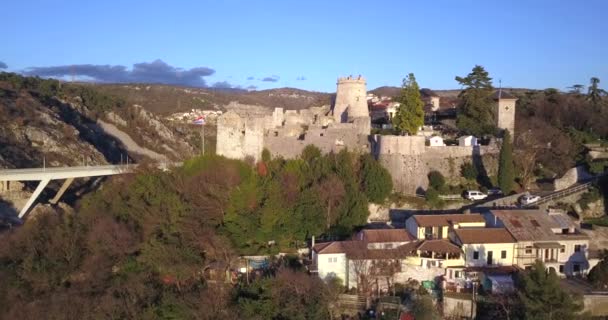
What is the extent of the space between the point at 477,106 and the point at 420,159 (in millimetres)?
6953

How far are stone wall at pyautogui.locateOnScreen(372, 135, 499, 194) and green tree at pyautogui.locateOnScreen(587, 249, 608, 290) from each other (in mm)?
9778

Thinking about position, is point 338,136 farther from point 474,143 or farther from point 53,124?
point 53,124

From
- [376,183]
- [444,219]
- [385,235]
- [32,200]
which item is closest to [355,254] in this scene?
[385,235]

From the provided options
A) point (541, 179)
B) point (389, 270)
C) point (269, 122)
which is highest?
point (269, 122)

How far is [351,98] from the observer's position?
38188mm

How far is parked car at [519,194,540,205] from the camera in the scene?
27797 millimetres

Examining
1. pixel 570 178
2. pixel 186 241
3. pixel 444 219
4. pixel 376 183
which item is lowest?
pixel 186 241

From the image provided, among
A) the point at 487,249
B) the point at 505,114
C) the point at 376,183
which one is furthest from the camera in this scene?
the point at 505,114

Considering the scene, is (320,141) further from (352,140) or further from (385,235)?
(385,235)

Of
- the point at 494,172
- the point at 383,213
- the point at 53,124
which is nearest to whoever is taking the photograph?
the point at 383,213

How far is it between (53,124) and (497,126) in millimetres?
42295

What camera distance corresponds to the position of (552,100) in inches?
1597

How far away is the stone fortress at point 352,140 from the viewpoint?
31.0 metres

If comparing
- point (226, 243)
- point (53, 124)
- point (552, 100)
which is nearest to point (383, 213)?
point (226, 243)
